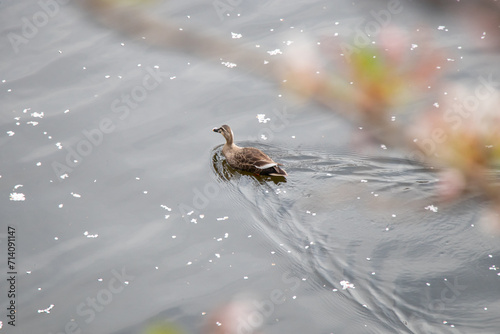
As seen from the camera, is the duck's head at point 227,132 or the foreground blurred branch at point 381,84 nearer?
the foreground blurred branch at point 381,84

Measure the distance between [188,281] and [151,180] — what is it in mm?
2126

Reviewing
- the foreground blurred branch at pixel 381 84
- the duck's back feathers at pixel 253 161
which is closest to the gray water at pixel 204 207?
the duck's back feathers at pixel 253 161

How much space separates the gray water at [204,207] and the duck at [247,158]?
181 mm

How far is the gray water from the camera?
23.6 feet

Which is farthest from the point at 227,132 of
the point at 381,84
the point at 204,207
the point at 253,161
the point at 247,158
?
the point at 381,84

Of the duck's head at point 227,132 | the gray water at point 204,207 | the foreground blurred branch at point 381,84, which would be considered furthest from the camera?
the duck's head at point 227,132

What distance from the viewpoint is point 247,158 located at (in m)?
9.24

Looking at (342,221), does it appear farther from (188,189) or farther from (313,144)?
(188,189)

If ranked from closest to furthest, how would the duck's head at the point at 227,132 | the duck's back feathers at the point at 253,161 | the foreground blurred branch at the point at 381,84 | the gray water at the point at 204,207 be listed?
1. the gray water at the point at 204,207
2. the foreground blurred branch at the point at 381,84
3. the duck's back feathers at the point at 253,161
4. the duck's head at the point at 227,132

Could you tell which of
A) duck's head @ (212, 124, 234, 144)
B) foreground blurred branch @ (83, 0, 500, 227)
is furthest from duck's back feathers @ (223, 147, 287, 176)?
foreground blurred branch @ (83, 0, 500, 227)

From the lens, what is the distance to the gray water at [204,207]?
7.18 meters

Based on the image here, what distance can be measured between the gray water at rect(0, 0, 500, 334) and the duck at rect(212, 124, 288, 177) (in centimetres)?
18

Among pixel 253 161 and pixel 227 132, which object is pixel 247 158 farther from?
pixel 227 132

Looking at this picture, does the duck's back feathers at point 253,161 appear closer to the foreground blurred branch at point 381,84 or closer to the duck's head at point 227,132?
the duck's head at point 227,132
